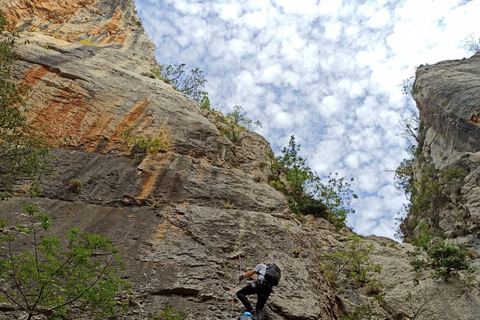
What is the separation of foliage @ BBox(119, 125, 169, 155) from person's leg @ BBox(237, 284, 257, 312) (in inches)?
313

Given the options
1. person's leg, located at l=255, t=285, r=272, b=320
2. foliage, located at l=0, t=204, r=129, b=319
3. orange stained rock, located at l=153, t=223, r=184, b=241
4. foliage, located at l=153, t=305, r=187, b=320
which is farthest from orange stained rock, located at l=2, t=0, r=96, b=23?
person's leg, located at l=255, t=285, r=272, b=320

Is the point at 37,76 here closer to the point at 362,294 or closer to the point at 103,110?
the point at 103,110

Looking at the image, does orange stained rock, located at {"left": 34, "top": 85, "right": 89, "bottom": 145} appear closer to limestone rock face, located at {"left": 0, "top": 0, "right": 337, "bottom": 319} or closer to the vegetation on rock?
limestone rock face, located at {"left": 0, "top": 0, "right": 337, "bottom": 319}

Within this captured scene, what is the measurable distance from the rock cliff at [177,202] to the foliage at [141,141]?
274 millimetres

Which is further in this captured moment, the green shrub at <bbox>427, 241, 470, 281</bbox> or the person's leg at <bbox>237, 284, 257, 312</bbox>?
the green shrub at <bbox>427, 241, 470, 281</bbox>

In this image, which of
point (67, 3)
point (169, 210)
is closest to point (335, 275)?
point (169, 210)

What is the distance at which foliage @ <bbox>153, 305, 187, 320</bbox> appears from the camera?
31.4 ft

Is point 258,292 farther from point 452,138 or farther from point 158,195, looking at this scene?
point 452,138

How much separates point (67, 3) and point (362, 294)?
27.5 meters

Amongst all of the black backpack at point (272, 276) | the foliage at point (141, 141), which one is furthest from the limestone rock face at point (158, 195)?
the black backpack at point (272, 276)

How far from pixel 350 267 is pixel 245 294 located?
8223 mm

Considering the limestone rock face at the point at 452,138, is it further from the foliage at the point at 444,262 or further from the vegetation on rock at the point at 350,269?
the vegetation on rock at the point at 350,269

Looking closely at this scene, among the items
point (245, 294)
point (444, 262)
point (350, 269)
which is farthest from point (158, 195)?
point (444, 262)

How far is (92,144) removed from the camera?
54.2 ft
